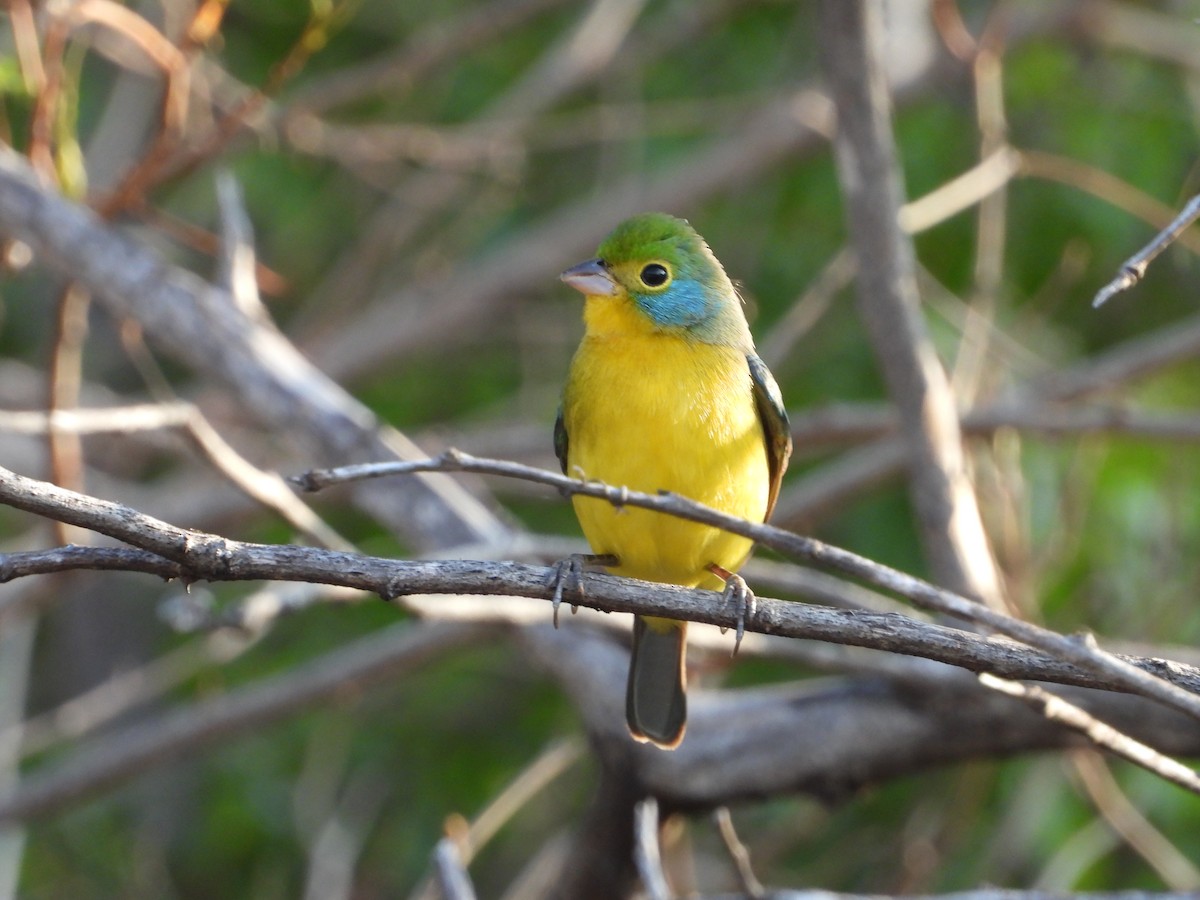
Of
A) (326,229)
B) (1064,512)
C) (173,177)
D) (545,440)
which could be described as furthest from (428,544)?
(326,229)

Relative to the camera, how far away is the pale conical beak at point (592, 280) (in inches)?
140

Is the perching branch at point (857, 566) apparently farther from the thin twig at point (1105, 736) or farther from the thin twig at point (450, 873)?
the thin twig at point (450, 873)

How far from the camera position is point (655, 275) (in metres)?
3.60

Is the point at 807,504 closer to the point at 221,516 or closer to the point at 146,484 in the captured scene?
the point at 221,516

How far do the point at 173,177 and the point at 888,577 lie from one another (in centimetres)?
352

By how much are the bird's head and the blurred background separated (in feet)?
3.19

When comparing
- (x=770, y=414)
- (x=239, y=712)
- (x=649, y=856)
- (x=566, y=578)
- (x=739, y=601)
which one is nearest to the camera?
(x=566, y=578)

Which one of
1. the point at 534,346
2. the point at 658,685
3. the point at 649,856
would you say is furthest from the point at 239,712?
the point at 534,346

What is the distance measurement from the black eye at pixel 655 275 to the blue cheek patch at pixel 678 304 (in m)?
0.03

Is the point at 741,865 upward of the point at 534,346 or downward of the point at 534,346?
downward

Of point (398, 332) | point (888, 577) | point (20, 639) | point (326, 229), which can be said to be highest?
point (326, 229)

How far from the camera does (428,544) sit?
4.17 meters

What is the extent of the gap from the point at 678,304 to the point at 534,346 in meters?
3.61

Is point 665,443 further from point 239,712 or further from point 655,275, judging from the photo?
point 239,712
